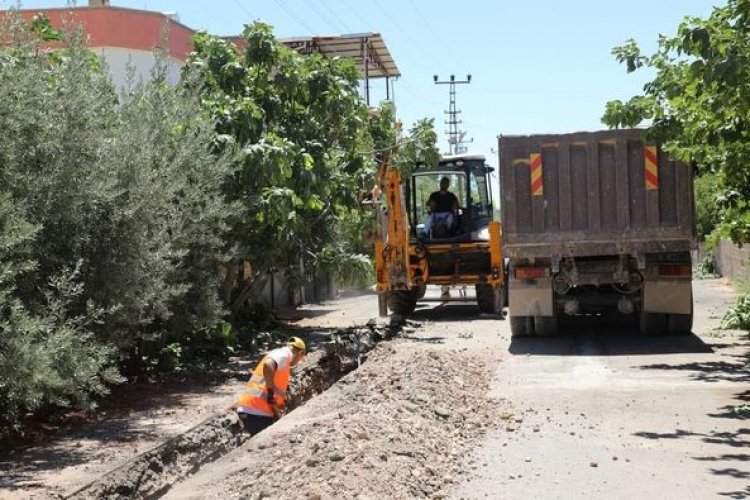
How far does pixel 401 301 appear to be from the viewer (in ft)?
66.8

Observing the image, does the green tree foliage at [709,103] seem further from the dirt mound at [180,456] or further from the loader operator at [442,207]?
the loader operator at [442,207]

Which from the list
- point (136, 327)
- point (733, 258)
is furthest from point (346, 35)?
point (136, 327)

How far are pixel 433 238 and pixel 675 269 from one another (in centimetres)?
678

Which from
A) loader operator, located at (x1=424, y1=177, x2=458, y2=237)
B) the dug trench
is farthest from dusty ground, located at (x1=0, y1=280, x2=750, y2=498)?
loader operator, located at (x1=424, y1=177, x2=458, y2=237)

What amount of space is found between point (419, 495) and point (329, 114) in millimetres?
10718

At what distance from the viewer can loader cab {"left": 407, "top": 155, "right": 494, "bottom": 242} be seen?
20234 millimetres

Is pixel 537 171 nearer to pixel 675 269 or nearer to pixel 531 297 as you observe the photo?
pixel 531 297

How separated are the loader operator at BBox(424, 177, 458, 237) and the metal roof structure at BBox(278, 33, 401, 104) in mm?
7905

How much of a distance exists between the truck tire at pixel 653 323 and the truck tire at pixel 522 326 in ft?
5.67

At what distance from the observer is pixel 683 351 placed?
13.1 m

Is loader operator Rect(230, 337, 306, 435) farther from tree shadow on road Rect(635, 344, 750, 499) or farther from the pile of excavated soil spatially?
tree shadow on road Rect(635, 344, 750, 499)

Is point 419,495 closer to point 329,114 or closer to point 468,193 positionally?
point 329,114

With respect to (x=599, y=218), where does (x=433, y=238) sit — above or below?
below

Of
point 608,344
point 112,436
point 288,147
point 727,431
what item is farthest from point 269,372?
point 608,344
